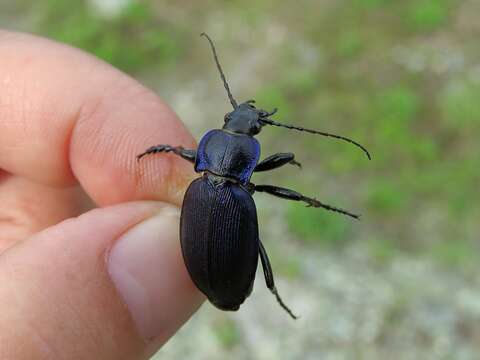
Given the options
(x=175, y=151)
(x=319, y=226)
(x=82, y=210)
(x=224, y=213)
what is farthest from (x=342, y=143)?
(x=224, y=213)

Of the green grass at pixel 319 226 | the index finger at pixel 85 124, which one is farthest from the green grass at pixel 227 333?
the index finger at pixel 85 124

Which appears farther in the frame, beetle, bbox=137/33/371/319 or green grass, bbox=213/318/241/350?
green grass, bbox=213/318/241/350

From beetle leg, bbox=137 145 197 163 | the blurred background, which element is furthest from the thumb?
the blurred background

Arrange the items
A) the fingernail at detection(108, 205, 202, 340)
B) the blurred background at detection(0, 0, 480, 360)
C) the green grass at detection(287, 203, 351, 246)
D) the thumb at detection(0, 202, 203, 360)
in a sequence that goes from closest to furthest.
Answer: the thumb at detection(0, 202, 203, 360) → the fingernail at detection(108, 205, 202, 340) → the blurred background at detection(0, 0, 480, 360) → the green grass at detection(287, 203, 351, 246)

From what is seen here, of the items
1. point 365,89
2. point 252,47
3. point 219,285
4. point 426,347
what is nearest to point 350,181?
point 365,89

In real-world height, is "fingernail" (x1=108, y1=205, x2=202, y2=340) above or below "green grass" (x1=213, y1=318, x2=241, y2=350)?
above

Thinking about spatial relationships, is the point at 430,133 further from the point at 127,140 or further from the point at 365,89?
the point at 127,140

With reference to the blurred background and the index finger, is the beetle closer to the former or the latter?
the index finger
